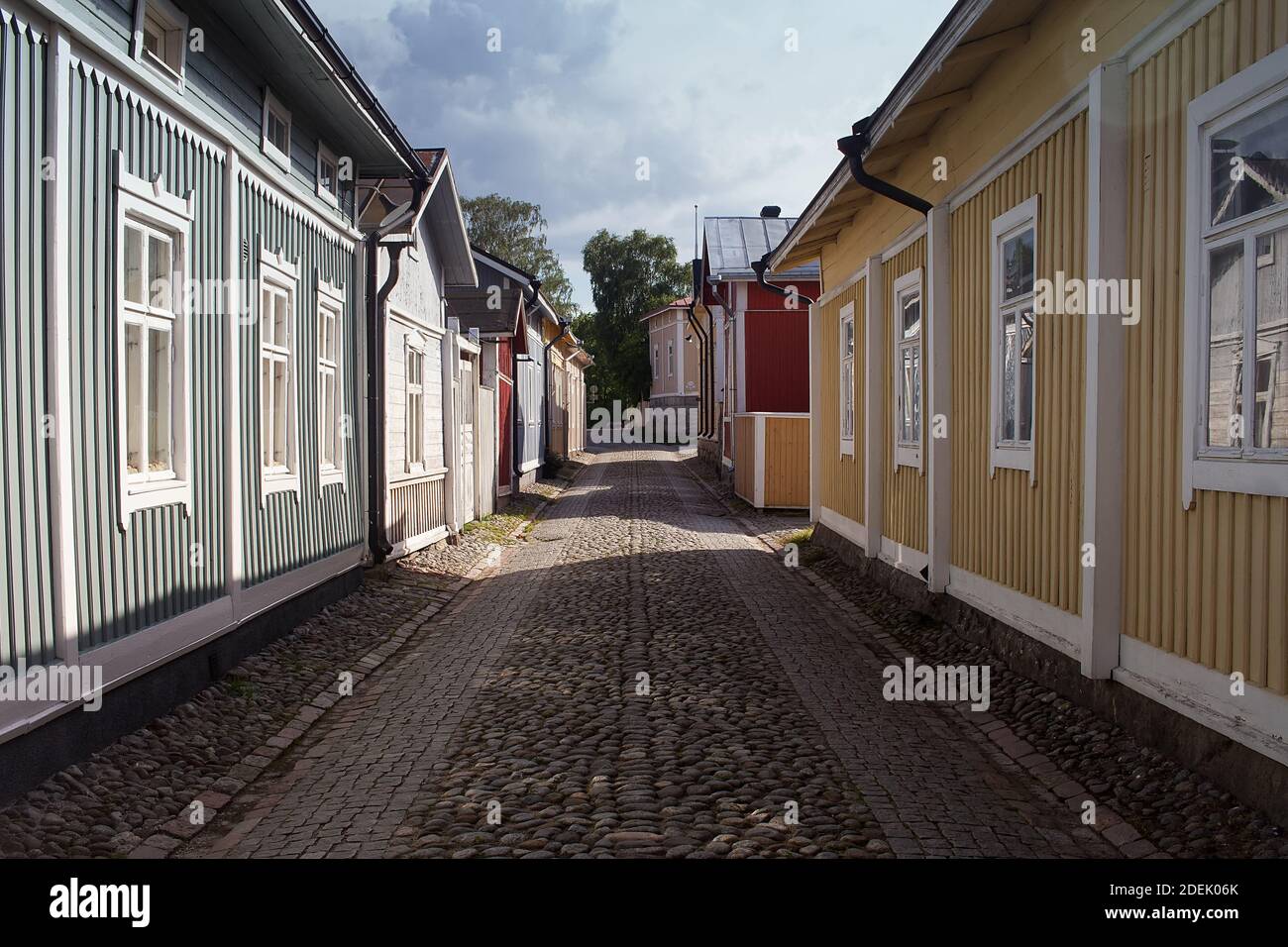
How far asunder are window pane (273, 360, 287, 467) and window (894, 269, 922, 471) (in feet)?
17.2

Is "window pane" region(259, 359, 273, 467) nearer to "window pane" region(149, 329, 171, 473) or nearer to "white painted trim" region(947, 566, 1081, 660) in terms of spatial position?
"window pane" region(149, 329, 171, 473)

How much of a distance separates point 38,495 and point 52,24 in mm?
2030

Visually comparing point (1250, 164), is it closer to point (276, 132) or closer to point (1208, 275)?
point (1208, 275)

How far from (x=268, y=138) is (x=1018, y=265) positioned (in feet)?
18.0

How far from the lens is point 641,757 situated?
5.36m

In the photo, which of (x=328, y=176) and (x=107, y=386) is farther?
(x=328, y=176)

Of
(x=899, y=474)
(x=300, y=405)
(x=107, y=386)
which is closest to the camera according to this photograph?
Result: (x=107, y=386)

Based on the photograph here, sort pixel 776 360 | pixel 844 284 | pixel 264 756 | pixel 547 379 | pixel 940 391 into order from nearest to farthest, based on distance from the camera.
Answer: pixel 264 756, pixel 940 391, pixel 844 284, pixel 776 360, pixel 547 379

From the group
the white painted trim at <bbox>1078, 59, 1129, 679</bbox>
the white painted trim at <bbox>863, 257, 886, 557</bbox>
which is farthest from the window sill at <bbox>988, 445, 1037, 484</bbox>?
the white painted trim at <bbox>863, 257, 886, 557</bbox>

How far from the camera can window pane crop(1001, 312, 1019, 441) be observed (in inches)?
291

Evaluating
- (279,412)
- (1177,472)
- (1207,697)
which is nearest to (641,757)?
(1207,697)

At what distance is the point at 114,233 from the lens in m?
5.56

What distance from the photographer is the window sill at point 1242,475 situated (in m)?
4.12

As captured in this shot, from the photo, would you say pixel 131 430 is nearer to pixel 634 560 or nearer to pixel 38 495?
pixel 38 495
